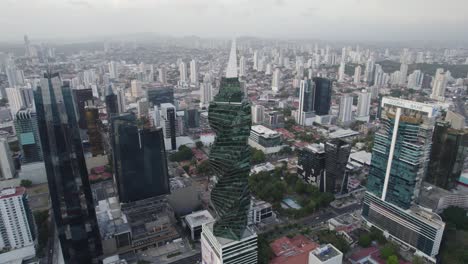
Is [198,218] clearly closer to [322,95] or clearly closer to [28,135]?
[28,135]

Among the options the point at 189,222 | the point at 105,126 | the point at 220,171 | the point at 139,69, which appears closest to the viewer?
the point at 220,171

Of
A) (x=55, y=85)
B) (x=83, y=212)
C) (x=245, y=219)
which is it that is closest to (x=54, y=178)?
(x=83, y=212)

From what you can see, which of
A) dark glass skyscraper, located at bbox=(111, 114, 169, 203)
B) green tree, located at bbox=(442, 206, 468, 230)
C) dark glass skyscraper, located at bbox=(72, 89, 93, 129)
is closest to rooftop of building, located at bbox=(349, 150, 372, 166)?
green tree, located at bbox=(442, 206, 468, 230)

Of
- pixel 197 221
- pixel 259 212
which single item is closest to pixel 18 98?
pixel 197 221

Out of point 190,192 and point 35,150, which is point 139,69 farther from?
point 190,192

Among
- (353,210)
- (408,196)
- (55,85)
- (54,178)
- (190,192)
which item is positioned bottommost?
(353,210)

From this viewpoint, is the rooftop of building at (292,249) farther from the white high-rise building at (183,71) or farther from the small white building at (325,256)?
the white high-rise building at (183,71)

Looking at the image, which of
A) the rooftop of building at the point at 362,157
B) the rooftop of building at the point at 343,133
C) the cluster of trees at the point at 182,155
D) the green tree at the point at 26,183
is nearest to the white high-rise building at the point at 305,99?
the rooftop of building at the point at 343,133
